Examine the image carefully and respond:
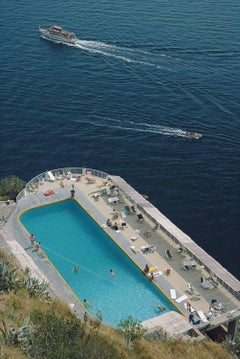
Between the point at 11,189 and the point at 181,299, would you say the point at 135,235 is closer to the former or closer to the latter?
the point at 181,299

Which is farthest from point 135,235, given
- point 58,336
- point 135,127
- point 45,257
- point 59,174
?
point 135,127

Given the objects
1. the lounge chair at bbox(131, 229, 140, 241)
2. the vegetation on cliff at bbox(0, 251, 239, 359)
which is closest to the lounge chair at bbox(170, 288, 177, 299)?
the vegetation on cliff at bbox(0, 251, 239, 359)

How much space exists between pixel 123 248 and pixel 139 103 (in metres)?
50.9

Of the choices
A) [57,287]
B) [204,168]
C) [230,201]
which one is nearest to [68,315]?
[57,287]

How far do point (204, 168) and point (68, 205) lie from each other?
2925 cm

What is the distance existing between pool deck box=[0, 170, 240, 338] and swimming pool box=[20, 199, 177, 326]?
93 centimetres

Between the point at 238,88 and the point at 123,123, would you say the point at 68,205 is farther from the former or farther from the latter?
the point at 238,88

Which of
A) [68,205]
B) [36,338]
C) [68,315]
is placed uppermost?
[36,338]

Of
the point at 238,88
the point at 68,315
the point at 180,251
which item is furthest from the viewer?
the point at 238,88

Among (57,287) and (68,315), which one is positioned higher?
(68,315)

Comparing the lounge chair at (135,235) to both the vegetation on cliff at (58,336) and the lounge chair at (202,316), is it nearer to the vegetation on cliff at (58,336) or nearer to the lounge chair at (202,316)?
the lounge chair at (202,316)

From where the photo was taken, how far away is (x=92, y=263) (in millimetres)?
61219

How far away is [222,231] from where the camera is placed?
Result: 76.9 metres

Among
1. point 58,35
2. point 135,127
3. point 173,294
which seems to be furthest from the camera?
point 58,35
